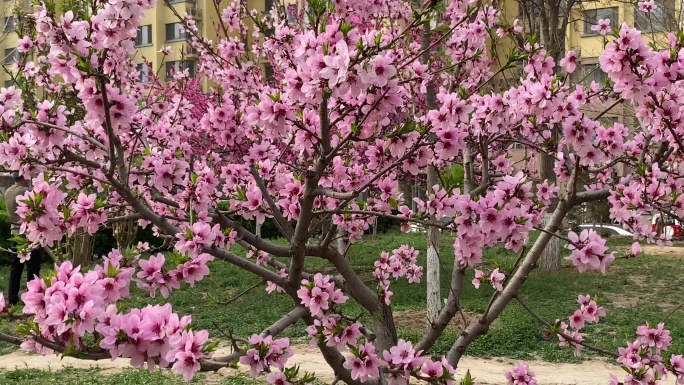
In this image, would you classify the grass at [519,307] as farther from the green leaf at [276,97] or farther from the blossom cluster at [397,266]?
the green leaf at [276,97]

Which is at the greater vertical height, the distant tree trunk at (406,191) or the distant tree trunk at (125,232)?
the distant tree trunk at (406,191)

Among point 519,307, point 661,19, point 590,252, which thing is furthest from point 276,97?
point 661,19

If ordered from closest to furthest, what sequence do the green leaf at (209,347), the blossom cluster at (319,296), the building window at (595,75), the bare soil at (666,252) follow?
the green leaf at (209,347) → the blossom cluster at (319,296) → the building window at (595,75) → the bare soil at (666,252)

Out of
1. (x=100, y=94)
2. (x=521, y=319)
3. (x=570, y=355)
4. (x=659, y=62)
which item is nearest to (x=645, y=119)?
(x=659, y=62)

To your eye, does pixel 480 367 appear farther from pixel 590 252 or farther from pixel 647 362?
pixel 590 252

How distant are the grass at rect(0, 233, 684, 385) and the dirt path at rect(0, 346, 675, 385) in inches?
10.1

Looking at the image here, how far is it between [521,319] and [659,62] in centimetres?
571

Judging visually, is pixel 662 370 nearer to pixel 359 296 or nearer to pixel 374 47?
pixel 359 296

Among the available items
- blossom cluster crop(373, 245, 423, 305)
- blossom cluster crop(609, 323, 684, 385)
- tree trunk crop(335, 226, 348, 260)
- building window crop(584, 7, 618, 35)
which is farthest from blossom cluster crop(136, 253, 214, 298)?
building window crop(584, 7, 618, 35)

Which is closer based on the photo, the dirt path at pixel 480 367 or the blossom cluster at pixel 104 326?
the blossom cluster at pixel 104 326

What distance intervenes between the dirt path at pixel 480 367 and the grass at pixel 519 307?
0.84ft

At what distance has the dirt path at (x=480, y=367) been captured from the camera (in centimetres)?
604

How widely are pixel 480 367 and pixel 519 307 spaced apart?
8.64ft

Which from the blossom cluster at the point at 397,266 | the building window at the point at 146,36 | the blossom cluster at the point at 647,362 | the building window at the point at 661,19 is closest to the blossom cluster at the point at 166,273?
the blossom cluster at the point at 397,266
